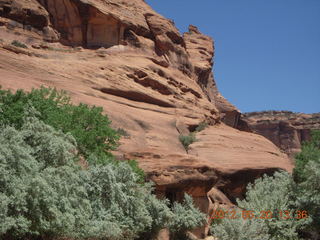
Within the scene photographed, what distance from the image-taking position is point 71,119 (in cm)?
1897

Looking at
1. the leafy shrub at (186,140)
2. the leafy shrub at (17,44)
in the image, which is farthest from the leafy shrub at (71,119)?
the leafy shrub at (17,44)

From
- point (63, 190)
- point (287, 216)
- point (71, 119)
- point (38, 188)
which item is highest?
point (71, 119)

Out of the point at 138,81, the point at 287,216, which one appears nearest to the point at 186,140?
the point at 138,81

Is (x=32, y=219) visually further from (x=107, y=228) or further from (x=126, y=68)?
(x=126, y=68)

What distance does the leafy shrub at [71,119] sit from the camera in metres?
15.6

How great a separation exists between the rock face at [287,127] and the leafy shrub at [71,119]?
2695 inches

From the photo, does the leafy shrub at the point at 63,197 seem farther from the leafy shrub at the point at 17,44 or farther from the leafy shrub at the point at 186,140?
the leafy shrub at the point at 17,44

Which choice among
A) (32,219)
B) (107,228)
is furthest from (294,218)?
(32,219)

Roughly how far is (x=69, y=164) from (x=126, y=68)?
20600 millimetres

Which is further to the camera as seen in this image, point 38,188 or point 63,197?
point 63,197

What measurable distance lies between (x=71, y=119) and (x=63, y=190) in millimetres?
7365

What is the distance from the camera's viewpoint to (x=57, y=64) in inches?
1159
